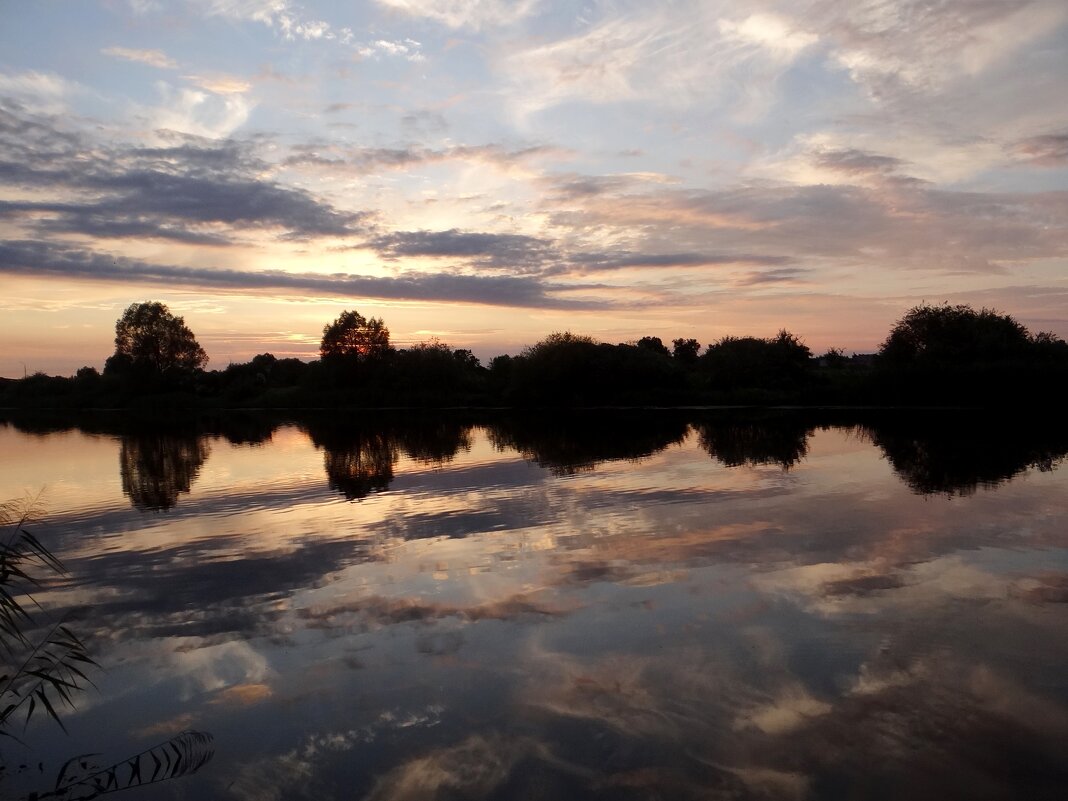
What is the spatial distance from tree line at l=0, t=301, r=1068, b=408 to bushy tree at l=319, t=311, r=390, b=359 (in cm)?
10

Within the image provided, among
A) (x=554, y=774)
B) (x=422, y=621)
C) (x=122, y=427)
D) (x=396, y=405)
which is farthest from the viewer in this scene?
(x=396, y=405)

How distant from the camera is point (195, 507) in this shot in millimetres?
17734

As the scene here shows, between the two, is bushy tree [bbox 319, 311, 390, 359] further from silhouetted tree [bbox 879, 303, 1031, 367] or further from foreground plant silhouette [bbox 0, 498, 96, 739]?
foreground plant silhouette [bbox 0, 498, 96, 739]

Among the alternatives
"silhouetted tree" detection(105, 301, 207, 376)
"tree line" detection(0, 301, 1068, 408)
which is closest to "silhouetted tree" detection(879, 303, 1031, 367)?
"tree line" detection(0, 301, 1068, 408)

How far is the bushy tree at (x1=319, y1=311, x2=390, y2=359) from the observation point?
7550 centimetres

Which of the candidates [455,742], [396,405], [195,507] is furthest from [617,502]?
[396,405]

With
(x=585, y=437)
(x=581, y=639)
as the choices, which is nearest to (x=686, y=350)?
(x=585, y=437)

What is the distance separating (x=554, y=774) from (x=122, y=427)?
2057 inches

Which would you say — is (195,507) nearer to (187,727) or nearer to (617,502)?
(617,502)

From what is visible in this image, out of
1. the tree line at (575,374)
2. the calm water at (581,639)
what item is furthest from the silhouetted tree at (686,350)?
the calm water at (581,639)

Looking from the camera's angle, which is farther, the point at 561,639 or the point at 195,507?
the point at 195,507

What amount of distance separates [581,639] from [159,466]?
2248 cm

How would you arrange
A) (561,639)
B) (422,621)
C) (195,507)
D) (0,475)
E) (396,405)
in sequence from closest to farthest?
1. (561,639)
2. (422,621)
3. (195,507)
4. (0,475)
5. (396,405)

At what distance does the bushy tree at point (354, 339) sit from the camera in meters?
75.5
